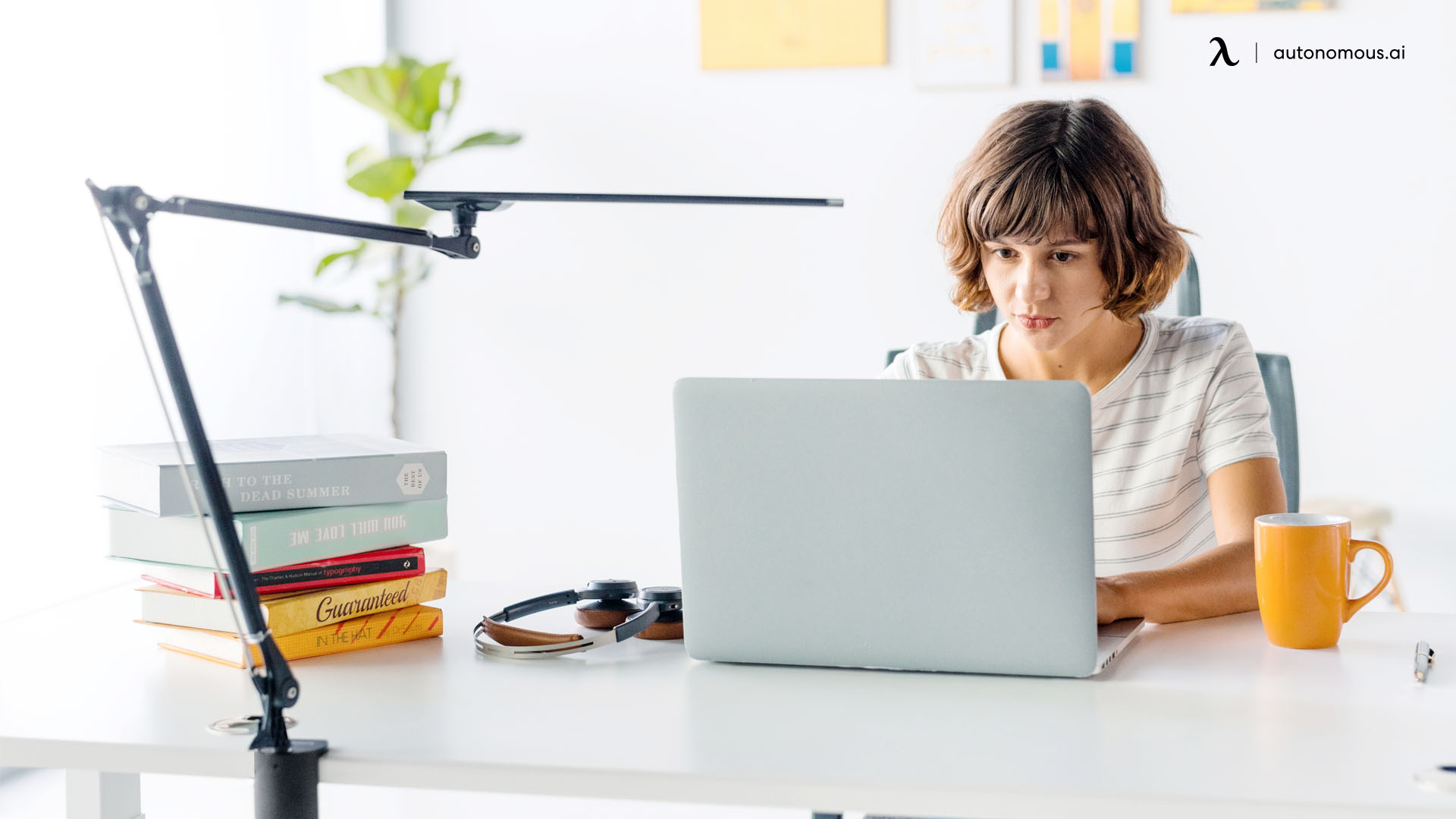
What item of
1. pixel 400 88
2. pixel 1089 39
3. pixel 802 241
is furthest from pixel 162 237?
pixel 1089 39

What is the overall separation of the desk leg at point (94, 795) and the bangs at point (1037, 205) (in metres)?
1.01

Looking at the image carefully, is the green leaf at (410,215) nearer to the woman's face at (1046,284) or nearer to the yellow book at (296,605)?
the woman's face at (1046,284)

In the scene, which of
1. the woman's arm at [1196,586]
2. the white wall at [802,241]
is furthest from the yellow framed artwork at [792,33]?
the woman's arm at [1196,586]

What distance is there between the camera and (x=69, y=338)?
250cm

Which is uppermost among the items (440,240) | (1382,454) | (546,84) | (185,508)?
(546,84)

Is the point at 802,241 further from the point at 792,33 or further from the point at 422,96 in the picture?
the point at 422,96

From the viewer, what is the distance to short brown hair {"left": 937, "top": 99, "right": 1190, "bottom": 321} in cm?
137

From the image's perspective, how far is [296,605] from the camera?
1.05 m

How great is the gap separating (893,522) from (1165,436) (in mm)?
643

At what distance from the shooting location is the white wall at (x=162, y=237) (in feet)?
7.87

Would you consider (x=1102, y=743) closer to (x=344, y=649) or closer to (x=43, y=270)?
(x=344, y=649)

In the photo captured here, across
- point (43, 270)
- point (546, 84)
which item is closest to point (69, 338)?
point (43, 270)

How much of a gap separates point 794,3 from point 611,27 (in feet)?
1.51

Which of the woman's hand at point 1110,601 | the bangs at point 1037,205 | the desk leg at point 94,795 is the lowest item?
the desk leg at point 94,795
